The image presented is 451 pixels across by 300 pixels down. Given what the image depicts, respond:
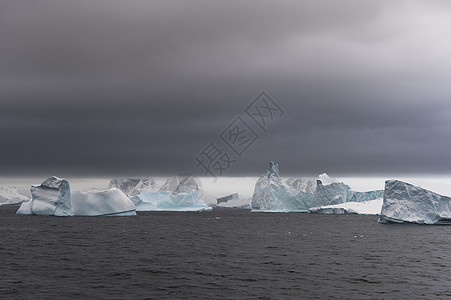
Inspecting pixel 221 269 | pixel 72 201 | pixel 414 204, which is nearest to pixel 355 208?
pixel 414 204

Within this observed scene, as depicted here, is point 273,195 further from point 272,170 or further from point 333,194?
point 333,194

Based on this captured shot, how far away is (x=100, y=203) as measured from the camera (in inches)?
3120

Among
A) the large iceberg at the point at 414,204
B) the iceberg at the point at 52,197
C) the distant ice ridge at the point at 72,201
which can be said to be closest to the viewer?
the large iceberg at the point at 414,204

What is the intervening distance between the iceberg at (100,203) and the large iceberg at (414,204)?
4262cm

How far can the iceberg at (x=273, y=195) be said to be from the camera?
390 ft

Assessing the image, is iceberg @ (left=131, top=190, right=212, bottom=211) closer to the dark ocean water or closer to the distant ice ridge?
the distant ice ridge

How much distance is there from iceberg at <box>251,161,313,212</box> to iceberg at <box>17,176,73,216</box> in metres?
55.6

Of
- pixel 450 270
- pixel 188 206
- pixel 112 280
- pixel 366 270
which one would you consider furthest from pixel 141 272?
pixel 188 206

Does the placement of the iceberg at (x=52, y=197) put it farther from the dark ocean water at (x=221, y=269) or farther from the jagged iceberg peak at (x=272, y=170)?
the jagged iceberg peak at (x=272, y=170)

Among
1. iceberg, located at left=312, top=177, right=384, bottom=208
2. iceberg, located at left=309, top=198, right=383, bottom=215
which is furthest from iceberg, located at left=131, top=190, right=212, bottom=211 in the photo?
iceberg, located at left=309, top=198, right=383, bottom=215

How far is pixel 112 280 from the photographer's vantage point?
23328 millimetres

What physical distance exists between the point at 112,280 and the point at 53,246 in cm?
1711

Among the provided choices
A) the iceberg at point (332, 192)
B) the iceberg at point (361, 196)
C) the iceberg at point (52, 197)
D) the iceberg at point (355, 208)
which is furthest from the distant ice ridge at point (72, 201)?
the iceberg at point (361, 196)

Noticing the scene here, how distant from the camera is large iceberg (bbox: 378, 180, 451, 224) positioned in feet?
210
